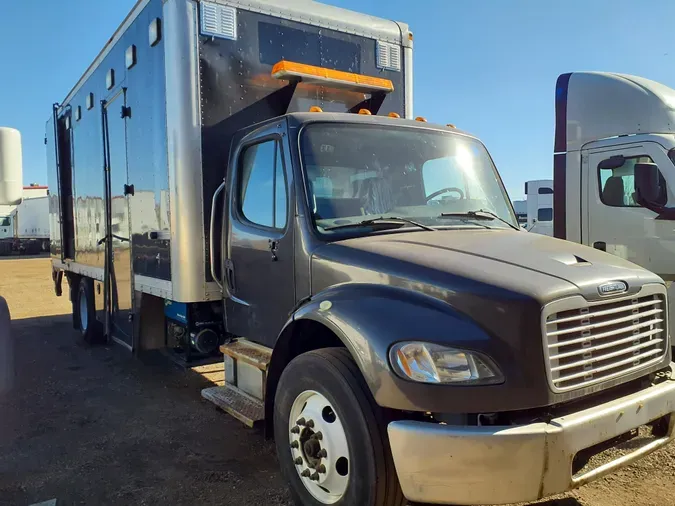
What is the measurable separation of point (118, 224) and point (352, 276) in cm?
427

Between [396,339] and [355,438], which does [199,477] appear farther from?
[396,339]

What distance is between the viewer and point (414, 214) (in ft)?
12.7

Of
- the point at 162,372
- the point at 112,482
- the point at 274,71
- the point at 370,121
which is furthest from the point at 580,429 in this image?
the point at 162,372

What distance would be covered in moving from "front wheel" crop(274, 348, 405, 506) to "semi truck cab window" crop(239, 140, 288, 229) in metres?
1.12

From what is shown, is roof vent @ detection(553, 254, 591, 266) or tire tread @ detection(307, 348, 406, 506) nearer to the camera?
tire tread @ detection(307, 348, 406, 506)

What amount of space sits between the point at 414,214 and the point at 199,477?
2.36 meters

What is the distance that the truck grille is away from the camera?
2.69 meters

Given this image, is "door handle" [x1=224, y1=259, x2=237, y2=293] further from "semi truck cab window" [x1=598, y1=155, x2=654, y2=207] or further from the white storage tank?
"semi truck cab window" [x1=598, y1=155, x2=654, y2=207]

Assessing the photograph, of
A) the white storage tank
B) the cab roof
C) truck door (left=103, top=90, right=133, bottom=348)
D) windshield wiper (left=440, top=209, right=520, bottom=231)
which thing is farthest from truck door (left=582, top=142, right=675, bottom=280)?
the white storage tank

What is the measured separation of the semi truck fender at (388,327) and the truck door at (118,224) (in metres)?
3.80

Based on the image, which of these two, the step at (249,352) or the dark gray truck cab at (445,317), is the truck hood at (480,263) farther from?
the step at (249,352)

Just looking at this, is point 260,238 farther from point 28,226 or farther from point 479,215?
point 28,226

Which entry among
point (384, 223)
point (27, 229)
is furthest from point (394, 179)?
point (27, 229)

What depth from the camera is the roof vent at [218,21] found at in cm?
483
